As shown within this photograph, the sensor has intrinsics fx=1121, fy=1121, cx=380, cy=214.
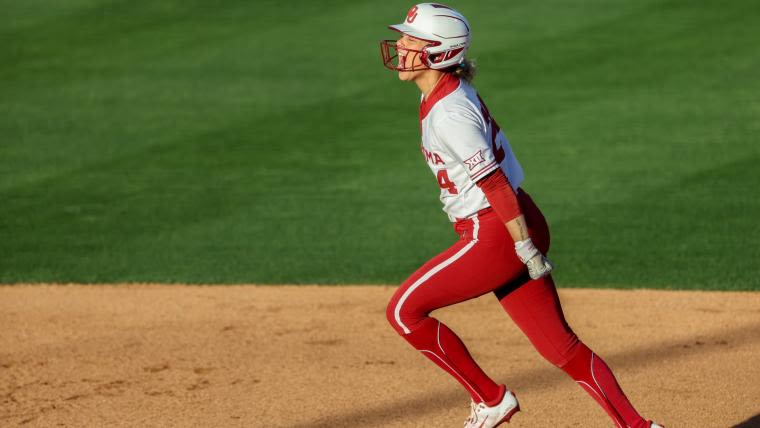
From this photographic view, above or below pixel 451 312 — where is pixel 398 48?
above

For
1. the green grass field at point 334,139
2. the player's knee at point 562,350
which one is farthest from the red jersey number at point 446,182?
the green grass field at point 334,139

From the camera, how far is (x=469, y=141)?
4379 millimetres

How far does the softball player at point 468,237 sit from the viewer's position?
4473 millimetres

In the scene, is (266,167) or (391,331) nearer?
(391,331)

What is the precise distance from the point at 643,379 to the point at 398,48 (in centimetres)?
237

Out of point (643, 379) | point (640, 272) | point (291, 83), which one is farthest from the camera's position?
point (291, 83)

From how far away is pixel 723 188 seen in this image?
947 centimetres

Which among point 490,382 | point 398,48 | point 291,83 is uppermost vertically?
point 398,48

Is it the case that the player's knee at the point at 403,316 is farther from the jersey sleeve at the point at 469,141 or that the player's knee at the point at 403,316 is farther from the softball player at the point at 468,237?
the jersey sleeve at the point at 469,141

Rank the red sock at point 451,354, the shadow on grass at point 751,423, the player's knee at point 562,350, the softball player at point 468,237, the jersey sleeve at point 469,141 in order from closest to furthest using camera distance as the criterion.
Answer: the jersey sleeve at point 469,141 < the softball player at point 468,237 < the player's knee at point 562,350 < the red sock at point 451,354 < the shadow on grass at point 751,423

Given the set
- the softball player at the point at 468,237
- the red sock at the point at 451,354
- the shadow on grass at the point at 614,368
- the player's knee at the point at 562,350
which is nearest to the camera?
the softball player at the point at 468,237

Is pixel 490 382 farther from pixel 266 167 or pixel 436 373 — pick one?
pixel 266 167

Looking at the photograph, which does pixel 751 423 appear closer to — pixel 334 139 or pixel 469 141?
pixel 469 141

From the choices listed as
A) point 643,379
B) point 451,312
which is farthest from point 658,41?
point 643,379
